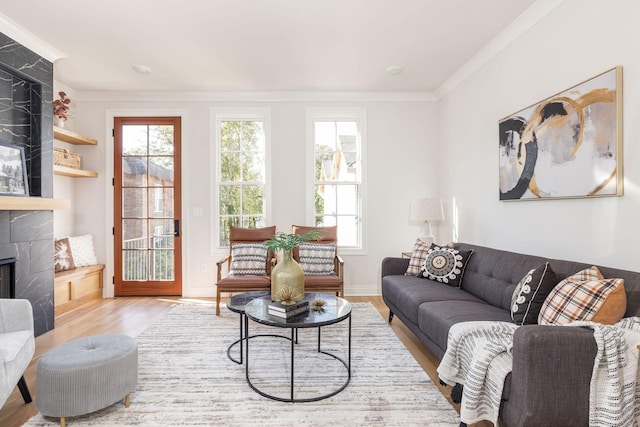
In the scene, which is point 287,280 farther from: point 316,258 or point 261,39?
point 261,39

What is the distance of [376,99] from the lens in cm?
469

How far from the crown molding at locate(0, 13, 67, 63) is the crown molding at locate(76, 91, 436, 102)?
3.54 ft

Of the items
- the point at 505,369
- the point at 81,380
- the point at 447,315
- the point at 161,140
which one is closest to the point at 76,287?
the point at 161,140

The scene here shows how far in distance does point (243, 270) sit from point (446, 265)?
2.21 m

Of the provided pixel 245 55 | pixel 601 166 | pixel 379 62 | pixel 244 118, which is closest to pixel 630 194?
pixel 601 166

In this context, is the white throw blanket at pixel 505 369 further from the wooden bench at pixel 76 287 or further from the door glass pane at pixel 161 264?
the wooden bench at pixel 76 287

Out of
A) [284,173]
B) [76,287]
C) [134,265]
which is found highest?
[284,173]

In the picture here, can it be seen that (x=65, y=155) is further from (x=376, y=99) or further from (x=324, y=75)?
(x=376, y=99)

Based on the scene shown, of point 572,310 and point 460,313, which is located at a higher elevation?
point 572,310

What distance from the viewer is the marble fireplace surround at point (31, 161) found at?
3.04 meters

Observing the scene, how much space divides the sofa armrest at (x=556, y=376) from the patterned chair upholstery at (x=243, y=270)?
2.61 m

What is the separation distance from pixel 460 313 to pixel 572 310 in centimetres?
66

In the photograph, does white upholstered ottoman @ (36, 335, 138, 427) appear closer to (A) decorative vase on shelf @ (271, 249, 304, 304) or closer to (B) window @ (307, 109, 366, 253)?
(A) decorative vase on shelf @ (271, 249, 304, 304)

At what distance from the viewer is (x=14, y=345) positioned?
6.14ft
